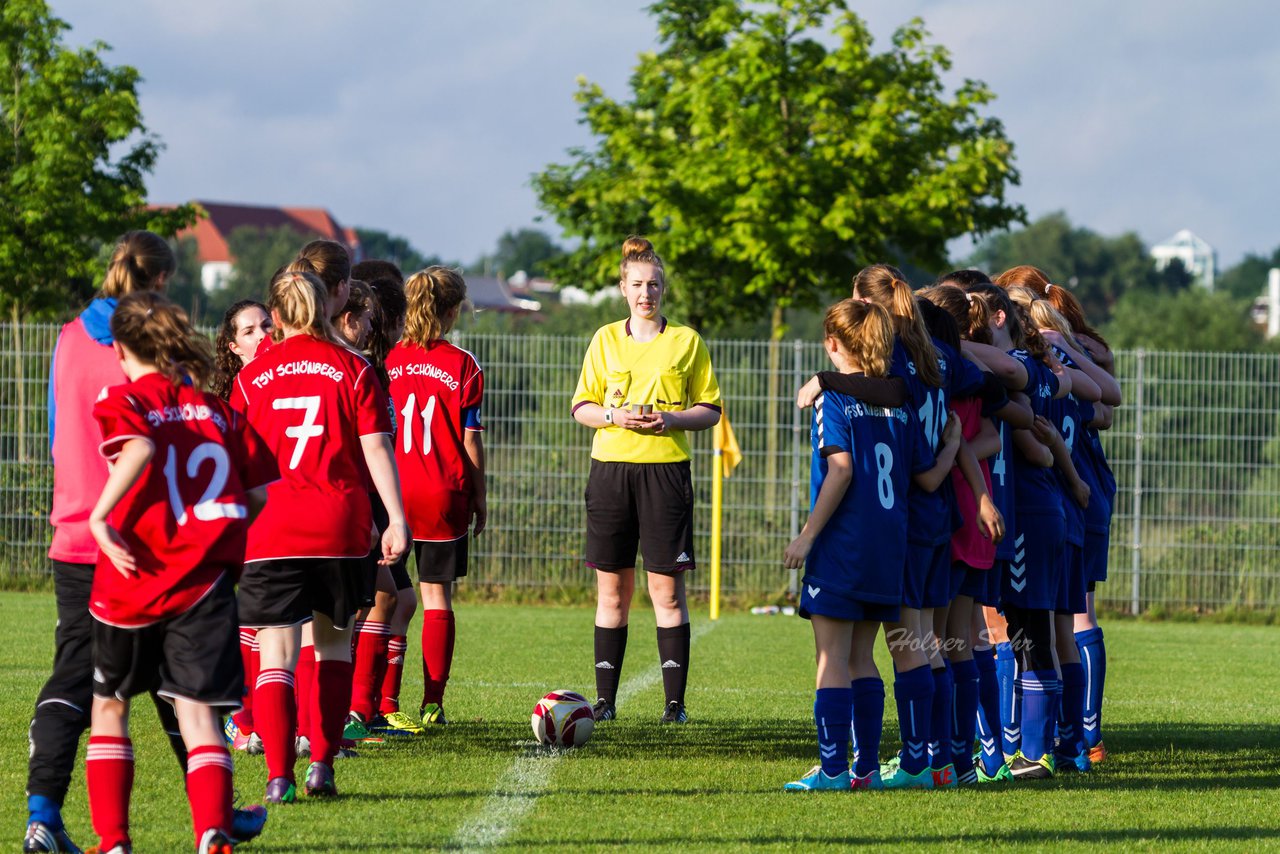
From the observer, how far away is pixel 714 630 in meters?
12.7

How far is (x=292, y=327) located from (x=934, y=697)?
2706mm

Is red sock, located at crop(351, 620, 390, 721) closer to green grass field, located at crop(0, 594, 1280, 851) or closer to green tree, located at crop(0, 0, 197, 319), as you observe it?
green grass field, located at crop(0, 594, 1280, 851)

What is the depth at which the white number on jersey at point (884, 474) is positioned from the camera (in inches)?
220

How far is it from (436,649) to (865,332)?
107 inches

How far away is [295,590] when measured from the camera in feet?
17.4

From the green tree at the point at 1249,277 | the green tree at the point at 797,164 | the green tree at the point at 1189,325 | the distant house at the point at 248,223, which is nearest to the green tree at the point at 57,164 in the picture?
the green tree at the point at 797,164

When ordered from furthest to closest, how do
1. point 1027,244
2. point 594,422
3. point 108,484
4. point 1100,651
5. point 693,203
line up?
point 1027,244
point 693,203
point 594,422
point 1100,651
point 108,484

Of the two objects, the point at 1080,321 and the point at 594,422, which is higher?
the point at 1080,321

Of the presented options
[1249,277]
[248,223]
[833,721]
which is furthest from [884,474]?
[1249,277]

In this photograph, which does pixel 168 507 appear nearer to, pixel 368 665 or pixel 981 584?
pixel 368 665

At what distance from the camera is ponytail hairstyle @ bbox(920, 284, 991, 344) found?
20.4 ft

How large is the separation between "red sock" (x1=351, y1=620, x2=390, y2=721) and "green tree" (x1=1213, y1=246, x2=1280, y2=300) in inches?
5559

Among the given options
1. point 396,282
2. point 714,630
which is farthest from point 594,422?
point 714,630

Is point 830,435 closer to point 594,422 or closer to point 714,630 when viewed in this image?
point 594,422
